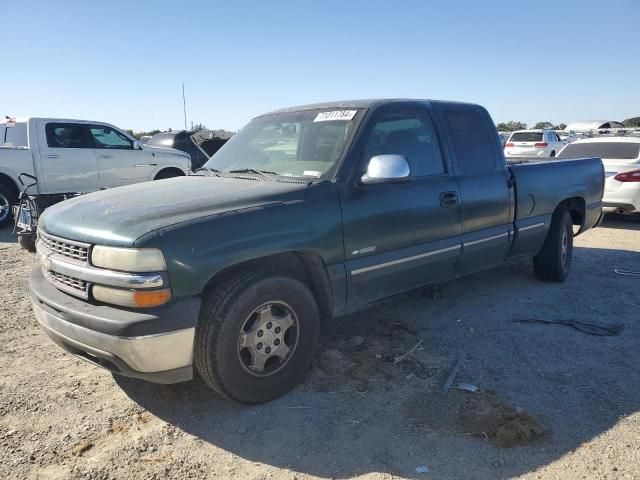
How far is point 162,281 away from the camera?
8.92ft

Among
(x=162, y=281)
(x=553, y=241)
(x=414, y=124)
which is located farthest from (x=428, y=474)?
(x=553, y=241)

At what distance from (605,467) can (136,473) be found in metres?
2.38

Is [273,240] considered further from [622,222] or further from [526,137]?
[526,137]

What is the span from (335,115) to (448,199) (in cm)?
115

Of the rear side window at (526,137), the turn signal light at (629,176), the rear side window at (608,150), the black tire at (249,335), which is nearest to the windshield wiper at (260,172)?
the black tire at (249,335)

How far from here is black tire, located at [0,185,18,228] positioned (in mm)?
9406

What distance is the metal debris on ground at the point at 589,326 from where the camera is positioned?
4359 mm

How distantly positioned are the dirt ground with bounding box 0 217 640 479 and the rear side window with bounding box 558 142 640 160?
638 centimetres

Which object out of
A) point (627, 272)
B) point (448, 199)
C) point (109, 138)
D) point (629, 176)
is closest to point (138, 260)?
point (448, 199)

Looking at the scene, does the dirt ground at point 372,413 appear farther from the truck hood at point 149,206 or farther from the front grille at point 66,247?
the truck hood at point 149,206

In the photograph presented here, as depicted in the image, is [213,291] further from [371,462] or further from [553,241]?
[553,241]

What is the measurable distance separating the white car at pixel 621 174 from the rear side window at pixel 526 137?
10039 mm

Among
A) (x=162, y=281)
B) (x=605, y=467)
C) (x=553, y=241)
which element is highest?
(x=162, y=281)

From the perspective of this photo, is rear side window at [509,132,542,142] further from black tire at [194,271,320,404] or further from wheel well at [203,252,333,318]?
black tire at [194,271,320,404]
